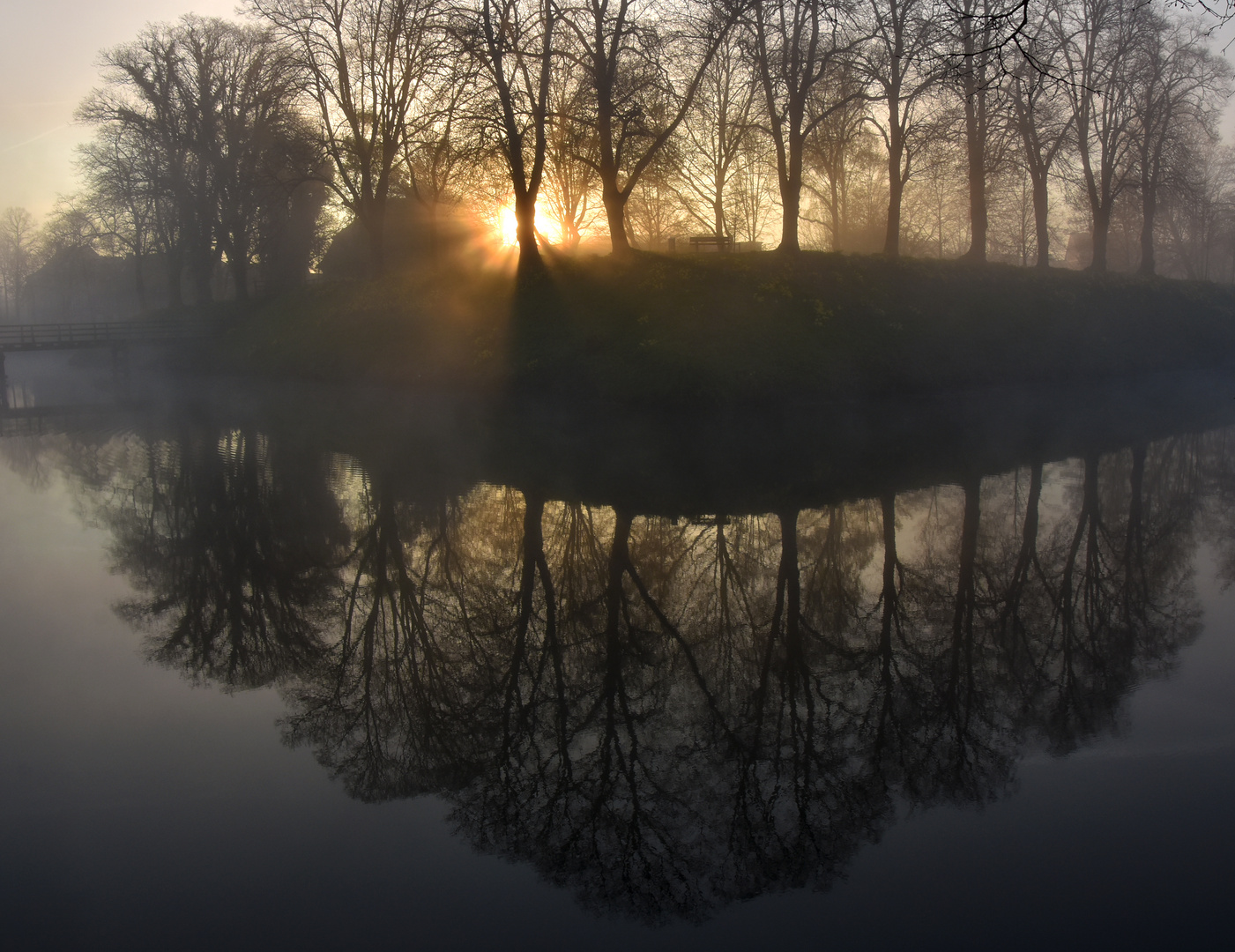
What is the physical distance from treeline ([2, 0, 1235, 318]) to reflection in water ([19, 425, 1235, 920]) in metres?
10.8

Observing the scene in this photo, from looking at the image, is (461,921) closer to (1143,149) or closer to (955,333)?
(955,333)

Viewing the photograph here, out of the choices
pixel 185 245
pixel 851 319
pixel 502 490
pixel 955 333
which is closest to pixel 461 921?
pixel 502 490

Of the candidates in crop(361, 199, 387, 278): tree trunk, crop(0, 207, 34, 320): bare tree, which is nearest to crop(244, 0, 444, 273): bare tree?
crop(361, 199, 387, 278): tree trunk

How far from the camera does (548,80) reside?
24156mm

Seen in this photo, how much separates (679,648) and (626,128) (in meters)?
21.6

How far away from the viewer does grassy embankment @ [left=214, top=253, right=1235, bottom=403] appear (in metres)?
20.8

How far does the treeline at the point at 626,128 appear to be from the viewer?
79.3 feet

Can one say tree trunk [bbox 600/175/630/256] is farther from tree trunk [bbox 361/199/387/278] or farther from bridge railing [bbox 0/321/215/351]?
bridge railing [bbox 0/321/215/351]

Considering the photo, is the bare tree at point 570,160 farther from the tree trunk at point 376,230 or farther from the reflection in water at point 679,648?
the reflection in water at point 679,648

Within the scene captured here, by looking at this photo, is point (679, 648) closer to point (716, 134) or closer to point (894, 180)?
point (894, 180)

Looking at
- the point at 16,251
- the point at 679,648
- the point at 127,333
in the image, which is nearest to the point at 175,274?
the point at 127,333

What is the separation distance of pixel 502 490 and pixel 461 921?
26.2 feet

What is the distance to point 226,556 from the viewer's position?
8.55m

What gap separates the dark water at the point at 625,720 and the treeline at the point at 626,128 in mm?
11192
